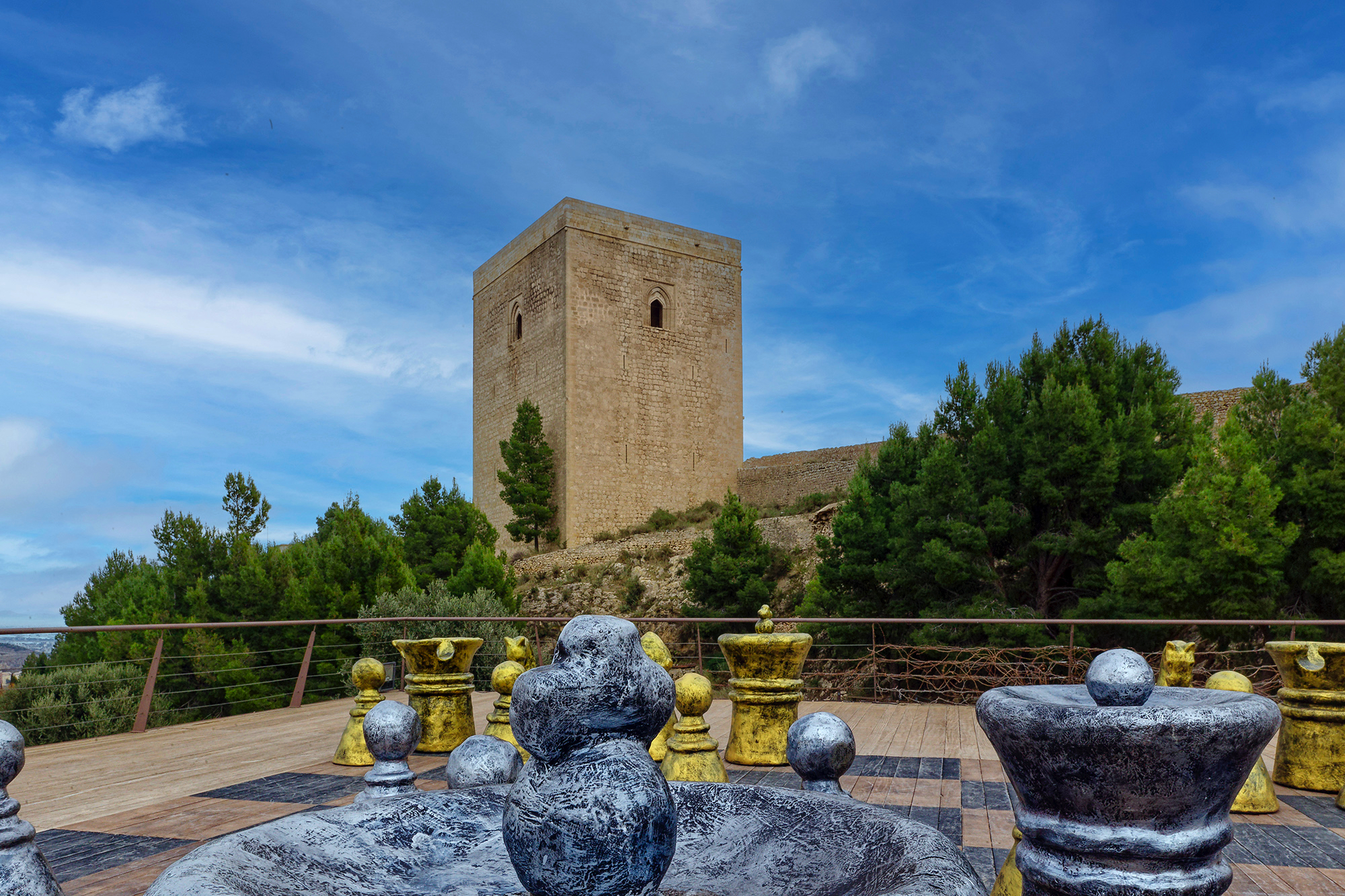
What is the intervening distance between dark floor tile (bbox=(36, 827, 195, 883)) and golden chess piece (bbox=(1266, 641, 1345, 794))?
4218 millimetres

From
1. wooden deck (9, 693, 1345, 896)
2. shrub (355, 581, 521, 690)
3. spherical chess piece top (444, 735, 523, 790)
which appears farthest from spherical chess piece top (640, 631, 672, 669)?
shrub (355, 581, 521, 690)

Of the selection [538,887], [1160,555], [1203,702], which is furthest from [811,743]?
[1160,555]

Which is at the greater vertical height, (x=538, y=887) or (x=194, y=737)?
(x=538, y=887)

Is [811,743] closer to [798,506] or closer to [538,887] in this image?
[538,887]

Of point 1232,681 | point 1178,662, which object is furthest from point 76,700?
point 1232,681

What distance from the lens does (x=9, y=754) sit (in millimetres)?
1562

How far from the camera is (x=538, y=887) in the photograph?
86cm

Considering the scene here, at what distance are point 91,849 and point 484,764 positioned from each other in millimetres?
1830

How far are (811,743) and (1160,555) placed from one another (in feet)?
34.9

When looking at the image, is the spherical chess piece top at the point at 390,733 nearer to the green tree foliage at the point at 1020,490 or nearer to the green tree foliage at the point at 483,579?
the green tree foliage at the point at 1020,490

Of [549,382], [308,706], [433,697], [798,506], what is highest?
[549,382]

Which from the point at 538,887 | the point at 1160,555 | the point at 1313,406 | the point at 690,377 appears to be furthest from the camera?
the point at 690,377

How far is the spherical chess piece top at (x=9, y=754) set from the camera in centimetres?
155

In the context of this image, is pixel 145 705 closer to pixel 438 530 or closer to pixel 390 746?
pixel 390 746
